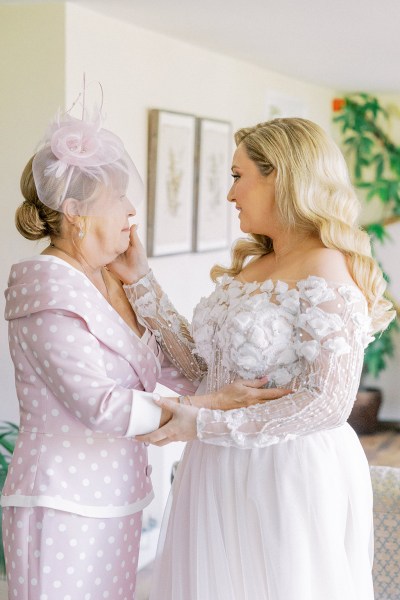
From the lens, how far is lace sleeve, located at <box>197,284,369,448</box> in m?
2.01

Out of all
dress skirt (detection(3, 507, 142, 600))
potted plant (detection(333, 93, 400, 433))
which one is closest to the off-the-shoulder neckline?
dress skirt (detection(3, 507, 142, 600))

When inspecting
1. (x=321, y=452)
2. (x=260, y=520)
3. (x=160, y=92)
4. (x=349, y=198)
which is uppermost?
(x=160, y=92)

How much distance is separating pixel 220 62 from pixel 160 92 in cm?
76

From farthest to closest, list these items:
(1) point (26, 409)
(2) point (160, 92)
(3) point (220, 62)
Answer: (3) point (220, 62) < (2) point (160, 92) < (1) point (26, 409)

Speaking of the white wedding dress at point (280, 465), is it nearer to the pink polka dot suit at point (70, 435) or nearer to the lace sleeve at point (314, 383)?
the lace sleeve at point (314, 383)

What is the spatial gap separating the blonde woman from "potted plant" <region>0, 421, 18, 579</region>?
1.53 m

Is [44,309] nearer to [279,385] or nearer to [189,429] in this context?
[189,429]

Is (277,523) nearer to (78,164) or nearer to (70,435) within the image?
(70,435)

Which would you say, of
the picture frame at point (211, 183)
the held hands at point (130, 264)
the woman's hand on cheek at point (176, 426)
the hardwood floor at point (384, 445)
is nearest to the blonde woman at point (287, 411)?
the woman's hand on cheek at point (176, 426)

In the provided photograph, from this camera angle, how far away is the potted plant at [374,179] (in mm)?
7211

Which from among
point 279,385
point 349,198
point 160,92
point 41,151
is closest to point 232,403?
point 279,385

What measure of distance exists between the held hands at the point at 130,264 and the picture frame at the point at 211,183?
247 centimetres

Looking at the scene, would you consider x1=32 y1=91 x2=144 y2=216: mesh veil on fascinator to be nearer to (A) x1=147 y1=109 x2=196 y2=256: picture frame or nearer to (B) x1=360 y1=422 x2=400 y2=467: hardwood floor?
(A) x1=147 y1=109 x2=196 y2=256: picture frame

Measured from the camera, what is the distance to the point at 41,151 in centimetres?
211
